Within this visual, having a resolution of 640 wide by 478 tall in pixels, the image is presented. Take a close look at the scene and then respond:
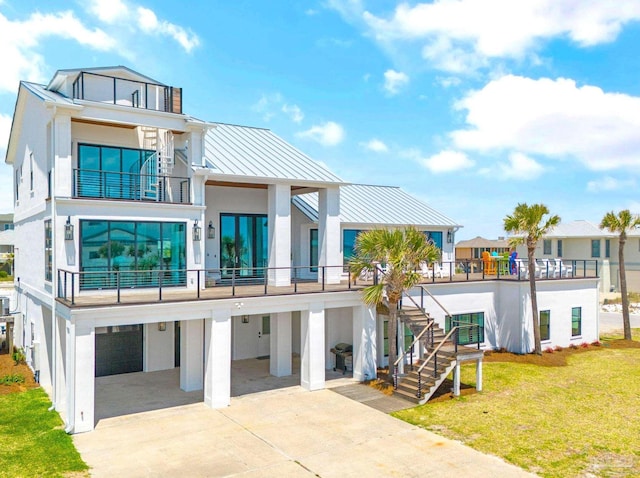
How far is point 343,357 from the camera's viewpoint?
766 inches

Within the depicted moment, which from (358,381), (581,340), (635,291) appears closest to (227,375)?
(358,381)

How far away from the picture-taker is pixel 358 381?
18078mm

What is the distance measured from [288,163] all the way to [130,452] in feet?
42.7

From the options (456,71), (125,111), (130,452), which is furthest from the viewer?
(456,71)

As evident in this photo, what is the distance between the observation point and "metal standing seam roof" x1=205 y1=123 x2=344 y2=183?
64.0 ft

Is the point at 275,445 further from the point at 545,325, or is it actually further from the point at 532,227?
the point at 545,325

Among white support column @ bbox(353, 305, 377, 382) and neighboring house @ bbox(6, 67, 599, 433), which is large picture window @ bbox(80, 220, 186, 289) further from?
white support column @ bbox(353, 305, 377, 382)

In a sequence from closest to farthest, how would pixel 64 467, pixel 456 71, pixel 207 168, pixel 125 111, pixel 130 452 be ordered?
pixel 64 467 < pixel 130 452 < pixel 125 111 < pixel 207 168 < pixel 456 71

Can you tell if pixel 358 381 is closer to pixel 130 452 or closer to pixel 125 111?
pixel 130 452

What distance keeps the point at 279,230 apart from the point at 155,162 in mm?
5312

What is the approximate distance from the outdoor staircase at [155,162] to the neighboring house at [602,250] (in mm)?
36079

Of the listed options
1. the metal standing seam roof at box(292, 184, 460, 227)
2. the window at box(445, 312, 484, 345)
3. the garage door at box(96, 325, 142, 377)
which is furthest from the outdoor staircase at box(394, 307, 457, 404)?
the garage door at box(96, 325, 142, 377)

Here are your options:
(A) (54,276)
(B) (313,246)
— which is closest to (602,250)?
(B) (313,246)

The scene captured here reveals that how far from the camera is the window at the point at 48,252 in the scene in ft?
54.6
